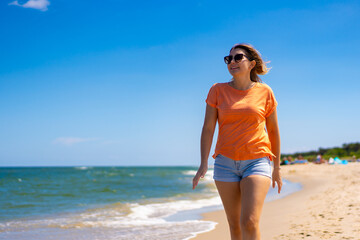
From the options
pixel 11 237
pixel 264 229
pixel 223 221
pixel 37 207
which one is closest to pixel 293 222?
pixel 264 229

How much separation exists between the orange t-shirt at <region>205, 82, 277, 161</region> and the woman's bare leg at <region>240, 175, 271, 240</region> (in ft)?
0.68

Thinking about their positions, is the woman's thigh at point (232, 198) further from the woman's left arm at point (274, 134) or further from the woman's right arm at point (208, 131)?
the woman's left arm at point (274, 134)

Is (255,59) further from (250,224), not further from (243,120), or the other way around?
(250,224)

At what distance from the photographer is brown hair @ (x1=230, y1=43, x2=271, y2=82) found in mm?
3186

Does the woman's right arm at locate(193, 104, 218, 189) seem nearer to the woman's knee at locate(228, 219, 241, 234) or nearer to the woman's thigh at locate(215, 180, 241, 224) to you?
the woman's thigh at locate(215, 180, 241, 224)

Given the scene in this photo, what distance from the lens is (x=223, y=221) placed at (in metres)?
8.01

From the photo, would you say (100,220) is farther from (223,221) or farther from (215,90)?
(215,90)

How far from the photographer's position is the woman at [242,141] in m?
2.79

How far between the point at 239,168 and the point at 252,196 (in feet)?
0.85

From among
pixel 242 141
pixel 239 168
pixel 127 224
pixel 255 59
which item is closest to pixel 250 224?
pixel 239 168

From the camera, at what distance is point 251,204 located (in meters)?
2.75

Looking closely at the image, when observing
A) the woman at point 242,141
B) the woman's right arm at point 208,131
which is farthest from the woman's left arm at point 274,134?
the woman's right arm at point 208,131

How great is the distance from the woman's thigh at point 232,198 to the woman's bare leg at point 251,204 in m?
0.11

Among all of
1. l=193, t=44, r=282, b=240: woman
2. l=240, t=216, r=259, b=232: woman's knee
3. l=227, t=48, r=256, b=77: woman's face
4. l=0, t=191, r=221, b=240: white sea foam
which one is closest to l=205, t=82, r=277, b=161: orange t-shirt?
l=193, t=44, r=282, b=240: woman
